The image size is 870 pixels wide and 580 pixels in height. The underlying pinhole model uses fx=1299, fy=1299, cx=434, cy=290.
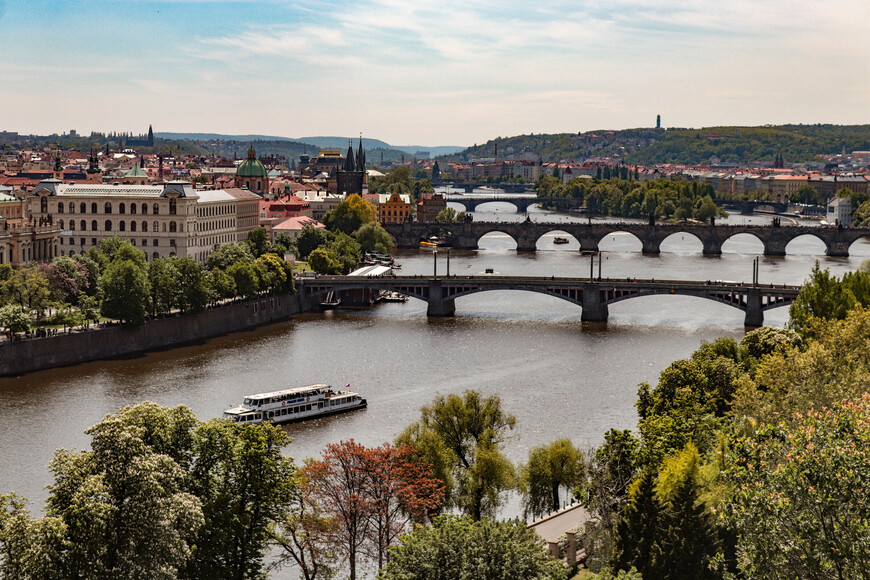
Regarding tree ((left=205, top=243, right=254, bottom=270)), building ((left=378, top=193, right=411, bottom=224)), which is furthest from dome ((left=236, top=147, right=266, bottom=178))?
tree ((left=205, top=243, right=254, bottom=270))

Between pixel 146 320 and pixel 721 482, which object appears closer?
pixel 721 482

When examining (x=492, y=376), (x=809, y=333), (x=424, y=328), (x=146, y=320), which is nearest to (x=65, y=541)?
(x=809, y=333)

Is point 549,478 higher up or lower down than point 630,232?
lower down

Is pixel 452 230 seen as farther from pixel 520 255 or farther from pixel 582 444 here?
pixel 582 444

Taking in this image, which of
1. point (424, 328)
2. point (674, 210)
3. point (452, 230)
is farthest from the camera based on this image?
point (674, 210)

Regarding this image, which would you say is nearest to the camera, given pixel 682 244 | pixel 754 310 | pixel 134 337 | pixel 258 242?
pixel 134 337

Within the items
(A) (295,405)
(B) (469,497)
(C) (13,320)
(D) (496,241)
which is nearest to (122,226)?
(C) (13,320)

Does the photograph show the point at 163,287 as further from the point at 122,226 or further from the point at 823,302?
the point at 823,302
